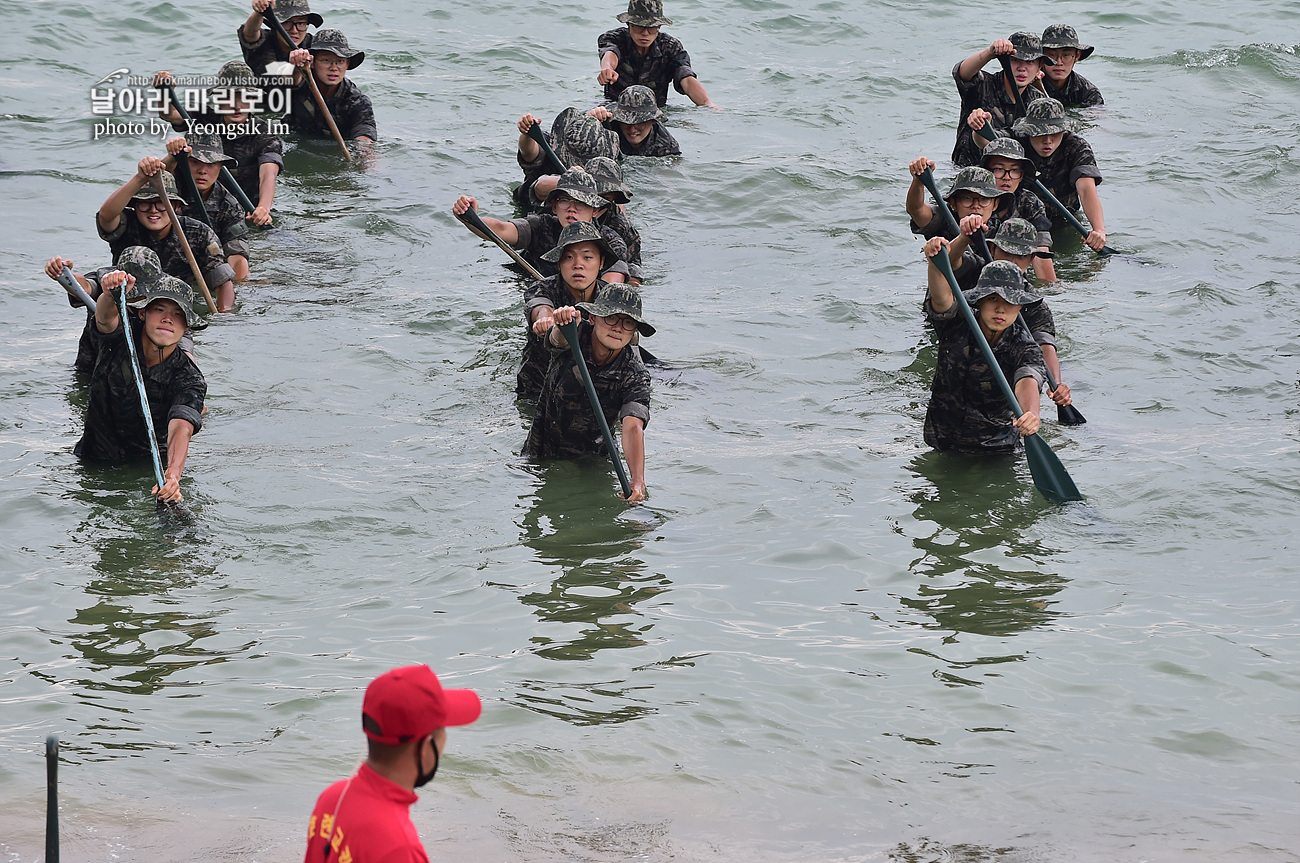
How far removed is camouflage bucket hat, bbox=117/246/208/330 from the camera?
27.1 ft

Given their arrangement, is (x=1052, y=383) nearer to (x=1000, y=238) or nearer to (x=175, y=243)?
(x=1000, y=238)

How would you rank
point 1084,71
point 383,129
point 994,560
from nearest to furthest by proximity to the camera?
point 994,560 → point 383,129 → point 1084,71

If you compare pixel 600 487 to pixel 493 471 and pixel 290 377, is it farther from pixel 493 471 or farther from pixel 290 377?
pixel 290 377

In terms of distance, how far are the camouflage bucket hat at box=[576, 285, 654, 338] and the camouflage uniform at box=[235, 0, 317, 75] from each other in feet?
26.9

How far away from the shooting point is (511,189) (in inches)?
591

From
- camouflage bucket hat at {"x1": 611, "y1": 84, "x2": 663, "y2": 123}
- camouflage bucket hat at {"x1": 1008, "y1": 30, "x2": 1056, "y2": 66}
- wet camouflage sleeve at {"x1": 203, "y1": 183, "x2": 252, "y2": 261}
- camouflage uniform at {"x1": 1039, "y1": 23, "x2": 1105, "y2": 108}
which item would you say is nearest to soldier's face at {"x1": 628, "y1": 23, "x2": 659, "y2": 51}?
camouflage bucket hat at {"x1": 611, "y1": 84, "x2": 663, "y2": 123}

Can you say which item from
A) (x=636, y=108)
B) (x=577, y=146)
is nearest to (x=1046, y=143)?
(x=636, y=108)

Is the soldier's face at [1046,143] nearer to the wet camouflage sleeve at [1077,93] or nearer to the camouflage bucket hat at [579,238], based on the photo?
the wet camouflage sleeve at [1077,93]

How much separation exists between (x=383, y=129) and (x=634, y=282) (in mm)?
7264

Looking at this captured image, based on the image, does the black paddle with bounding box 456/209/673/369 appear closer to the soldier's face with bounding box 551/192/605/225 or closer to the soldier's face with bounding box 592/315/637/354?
the soldier's face with bounding box 551/192/605/225

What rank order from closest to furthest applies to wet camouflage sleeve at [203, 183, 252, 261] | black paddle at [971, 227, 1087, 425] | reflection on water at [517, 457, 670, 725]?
reflection on water at [517, 457, 670, 725]
black paddle at [971, 227, 1087, 425]
wet camouflage sleeve at [203, 183, 252, 261]

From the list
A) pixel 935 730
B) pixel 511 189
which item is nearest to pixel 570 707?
pixel 935 730

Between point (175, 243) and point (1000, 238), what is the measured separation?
6.18 metres

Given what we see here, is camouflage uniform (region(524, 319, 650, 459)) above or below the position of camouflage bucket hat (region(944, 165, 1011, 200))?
below
